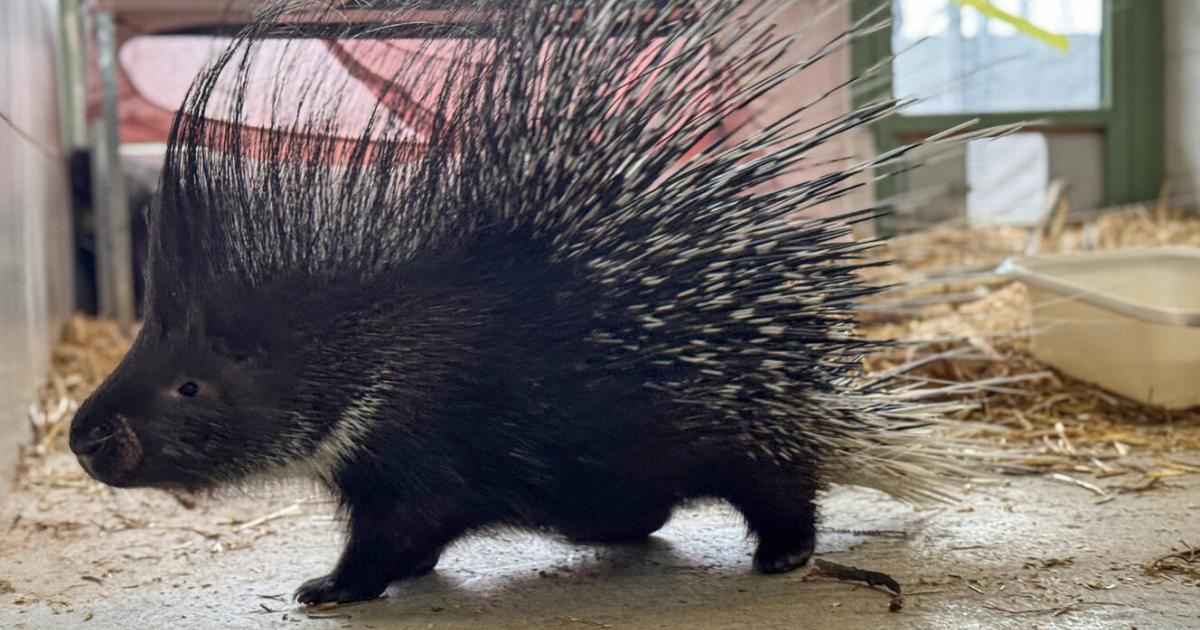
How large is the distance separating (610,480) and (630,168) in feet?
1.79

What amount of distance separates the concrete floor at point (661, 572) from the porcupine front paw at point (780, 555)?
0.11ft

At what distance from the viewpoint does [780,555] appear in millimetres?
2283

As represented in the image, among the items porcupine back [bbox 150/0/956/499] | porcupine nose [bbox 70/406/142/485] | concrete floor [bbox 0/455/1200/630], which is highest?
porcupine back [bbox 150/0/956/499]

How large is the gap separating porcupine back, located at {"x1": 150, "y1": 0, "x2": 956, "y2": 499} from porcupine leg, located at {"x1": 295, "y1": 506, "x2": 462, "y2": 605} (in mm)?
423

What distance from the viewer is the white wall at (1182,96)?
247 inches

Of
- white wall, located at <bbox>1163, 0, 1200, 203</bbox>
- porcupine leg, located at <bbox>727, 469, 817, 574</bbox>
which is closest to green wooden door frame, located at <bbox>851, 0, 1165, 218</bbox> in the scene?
white wall, located at <bbox>1163, 0, 1200, 203</bbox>

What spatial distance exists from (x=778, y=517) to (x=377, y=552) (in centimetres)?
75

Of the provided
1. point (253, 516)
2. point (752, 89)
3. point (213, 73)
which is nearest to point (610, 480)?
point (752, 89)

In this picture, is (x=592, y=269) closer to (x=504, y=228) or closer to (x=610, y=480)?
(x=504, y=228)

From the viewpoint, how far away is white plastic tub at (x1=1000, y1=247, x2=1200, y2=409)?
10.8 ft

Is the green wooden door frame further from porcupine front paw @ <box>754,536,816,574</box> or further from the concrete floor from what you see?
porcupine front paw @ <box>754,536,816,574</box>

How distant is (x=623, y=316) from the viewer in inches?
77.7

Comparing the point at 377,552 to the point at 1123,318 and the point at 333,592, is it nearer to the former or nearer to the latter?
the point at 333,592

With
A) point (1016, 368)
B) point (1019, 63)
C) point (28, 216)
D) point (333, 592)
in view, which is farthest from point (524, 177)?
point (1019, 63)
